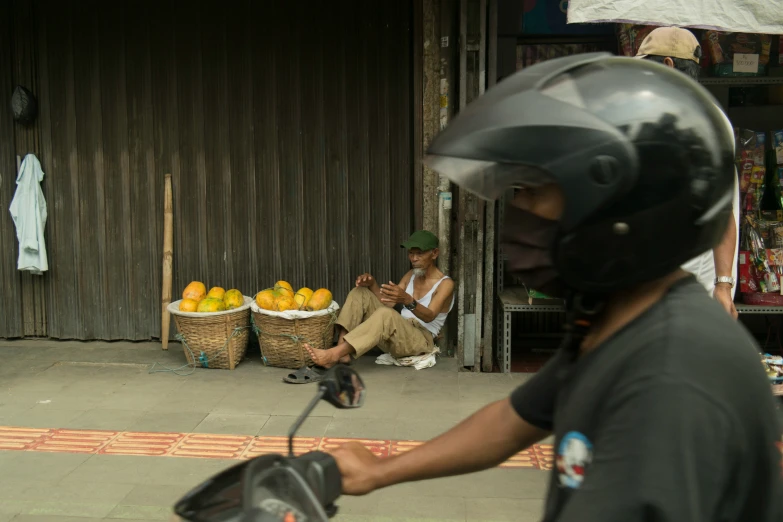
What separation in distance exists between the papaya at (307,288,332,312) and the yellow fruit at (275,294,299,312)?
125 millimetres

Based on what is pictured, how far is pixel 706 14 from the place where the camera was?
4547 millimetres

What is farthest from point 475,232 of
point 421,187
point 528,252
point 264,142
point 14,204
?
point 528,252

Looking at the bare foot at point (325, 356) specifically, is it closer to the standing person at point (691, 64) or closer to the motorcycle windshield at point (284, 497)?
the standing person at point (691, 64)

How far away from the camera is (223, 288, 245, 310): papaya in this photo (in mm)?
6457

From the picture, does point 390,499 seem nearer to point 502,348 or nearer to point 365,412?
point 365,412

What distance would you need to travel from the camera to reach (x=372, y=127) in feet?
22.2

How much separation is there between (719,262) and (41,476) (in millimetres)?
3916

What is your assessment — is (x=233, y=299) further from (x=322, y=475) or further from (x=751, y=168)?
(x=322, y=475)

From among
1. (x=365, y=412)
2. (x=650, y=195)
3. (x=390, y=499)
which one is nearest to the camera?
(x=650, y=195)

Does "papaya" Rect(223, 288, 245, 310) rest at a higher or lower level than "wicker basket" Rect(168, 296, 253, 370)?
higher

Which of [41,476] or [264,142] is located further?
[264,142]

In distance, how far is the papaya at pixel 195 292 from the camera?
6.50 metres

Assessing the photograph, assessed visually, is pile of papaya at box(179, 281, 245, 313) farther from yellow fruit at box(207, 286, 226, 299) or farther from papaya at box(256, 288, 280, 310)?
papaya at box(256, 288, 280, 310)

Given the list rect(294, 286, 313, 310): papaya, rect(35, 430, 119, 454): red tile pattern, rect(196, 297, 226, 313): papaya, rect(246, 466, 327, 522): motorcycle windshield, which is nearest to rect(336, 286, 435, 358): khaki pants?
rect(294, 286, 313, 310): papaya
